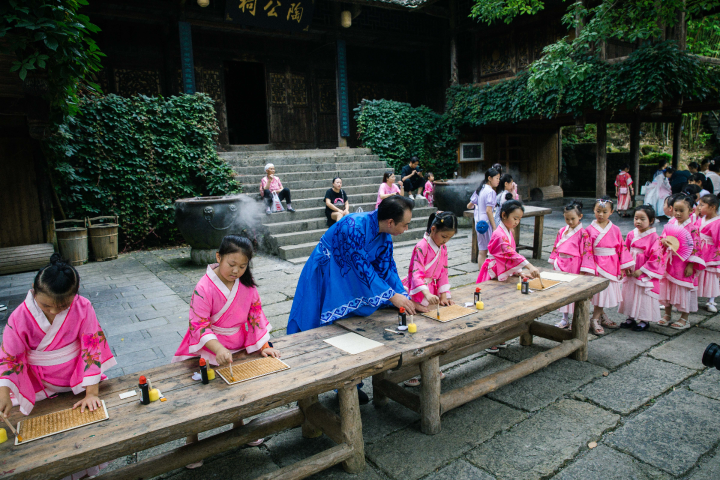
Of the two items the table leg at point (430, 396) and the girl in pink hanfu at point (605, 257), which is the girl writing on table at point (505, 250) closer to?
the girl in pink hanfu at point (605, 257)

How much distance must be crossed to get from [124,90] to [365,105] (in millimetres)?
5978

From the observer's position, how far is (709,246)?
15.1ft

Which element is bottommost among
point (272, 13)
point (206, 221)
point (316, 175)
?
point (206, 221)

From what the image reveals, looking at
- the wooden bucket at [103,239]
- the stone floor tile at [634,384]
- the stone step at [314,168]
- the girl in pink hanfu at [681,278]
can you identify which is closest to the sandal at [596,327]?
the stone floor tile at [634,384]

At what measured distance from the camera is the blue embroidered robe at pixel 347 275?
9.56ft

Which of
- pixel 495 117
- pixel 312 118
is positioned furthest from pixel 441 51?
pixel 312 118

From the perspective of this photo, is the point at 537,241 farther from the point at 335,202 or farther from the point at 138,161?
the point at 138,161

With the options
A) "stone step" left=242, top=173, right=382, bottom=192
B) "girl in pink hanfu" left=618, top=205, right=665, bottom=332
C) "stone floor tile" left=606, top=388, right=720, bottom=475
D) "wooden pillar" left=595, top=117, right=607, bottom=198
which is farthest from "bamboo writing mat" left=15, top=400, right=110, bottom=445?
"wooden pillar" left=595, top=117, right=607, bottom=198

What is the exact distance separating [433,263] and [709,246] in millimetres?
3298

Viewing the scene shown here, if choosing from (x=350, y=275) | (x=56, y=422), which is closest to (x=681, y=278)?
(x=350, y=275)

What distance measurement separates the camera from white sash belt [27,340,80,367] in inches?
82.7

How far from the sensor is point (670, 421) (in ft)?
9.23

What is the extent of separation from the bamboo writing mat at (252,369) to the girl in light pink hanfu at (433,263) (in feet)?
4.16

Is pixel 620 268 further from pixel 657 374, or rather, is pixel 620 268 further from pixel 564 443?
pixel 564 443
